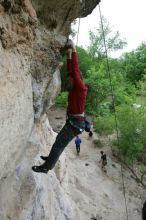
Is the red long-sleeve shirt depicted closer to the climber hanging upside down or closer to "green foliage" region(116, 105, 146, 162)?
the climber hanging upside down

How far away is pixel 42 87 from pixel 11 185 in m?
2.46

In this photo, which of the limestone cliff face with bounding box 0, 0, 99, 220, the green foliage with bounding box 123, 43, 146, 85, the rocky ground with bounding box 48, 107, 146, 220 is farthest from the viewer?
the green foliage with bounding box 123, 43, 146, 85

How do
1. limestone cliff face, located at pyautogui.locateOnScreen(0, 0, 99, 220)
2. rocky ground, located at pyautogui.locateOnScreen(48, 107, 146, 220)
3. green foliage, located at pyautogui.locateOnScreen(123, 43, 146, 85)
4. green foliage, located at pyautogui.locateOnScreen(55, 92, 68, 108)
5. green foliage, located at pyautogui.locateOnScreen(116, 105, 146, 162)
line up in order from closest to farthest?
limestone cliff face, located at pyautogui.locateOnScreen(0, 0, 99, 220), rocky ground, located at pyautogui.locateOnScreen(48, 107, 146, 220), green foliage, located at pyautogui.locateOnScreen(116, 105, 146, 162), green foliage, located at pyautogui.locateOnScreen(55, 92, 68, 108), green foliage, located at pyautogui.locateOnScreen(123, 43, 146, 85)

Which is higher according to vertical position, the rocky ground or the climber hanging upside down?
the climber hanging upside down

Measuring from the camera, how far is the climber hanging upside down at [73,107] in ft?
19.7

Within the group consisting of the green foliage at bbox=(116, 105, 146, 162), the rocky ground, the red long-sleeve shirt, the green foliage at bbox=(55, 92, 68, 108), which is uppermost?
the red long-sleeve shirt

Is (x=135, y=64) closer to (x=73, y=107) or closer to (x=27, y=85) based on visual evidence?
(x=73, y=107)

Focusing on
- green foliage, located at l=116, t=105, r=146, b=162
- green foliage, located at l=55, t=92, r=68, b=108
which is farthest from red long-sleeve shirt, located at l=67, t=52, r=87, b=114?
green foliage, located at l=55, t=92, r=68, b=108

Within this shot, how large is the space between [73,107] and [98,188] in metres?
10.1

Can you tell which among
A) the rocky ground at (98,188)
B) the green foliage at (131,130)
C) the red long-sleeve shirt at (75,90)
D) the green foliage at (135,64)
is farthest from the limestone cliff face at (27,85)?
the green foliage at (135,64)

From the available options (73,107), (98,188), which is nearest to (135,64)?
(98,188)

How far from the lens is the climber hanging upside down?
600 cm

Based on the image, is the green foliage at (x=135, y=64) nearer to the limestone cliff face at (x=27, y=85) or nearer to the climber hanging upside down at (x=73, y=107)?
the limestone cliff face at (x=27, y=85)

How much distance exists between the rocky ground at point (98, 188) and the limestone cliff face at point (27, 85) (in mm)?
3771
